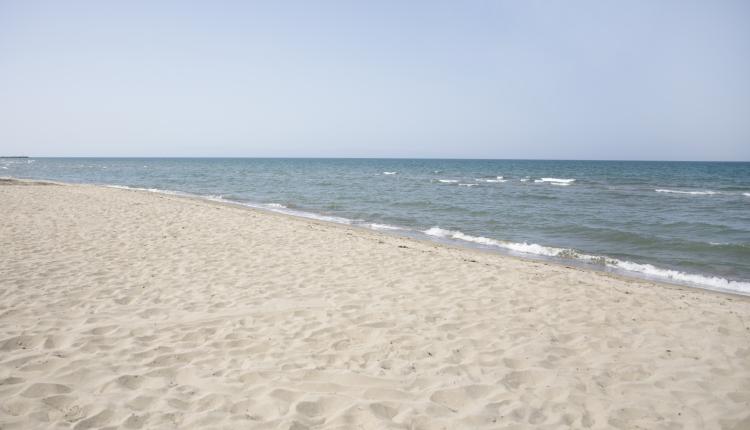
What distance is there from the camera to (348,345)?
4.29 metres

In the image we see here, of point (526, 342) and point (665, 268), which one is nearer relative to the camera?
point (526, 342)

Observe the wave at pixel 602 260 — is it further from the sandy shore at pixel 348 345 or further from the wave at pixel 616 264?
the sandy shore at pixel 348 345

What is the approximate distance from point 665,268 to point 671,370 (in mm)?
6341

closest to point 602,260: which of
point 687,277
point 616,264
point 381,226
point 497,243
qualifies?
point 616,264

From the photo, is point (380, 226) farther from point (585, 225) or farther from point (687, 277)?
point (687, 277)

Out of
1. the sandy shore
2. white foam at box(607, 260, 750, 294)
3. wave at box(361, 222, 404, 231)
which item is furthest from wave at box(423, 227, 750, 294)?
wave at box(361, 222, 404, 231)

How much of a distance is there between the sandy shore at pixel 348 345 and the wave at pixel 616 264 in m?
1.18

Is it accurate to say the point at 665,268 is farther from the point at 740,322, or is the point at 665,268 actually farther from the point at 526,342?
the point at 526,342

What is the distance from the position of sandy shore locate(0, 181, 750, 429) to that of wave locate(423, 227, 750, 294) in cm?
118

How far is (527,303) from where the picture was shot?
578 cm

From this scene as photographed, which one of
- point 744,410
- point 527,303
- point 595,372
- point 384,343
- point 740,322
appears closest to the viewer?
point 744,410

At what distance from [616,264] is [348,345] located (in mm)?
7902

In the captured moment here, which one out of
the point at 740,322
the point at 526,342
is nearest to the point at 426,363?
the point at 526,342

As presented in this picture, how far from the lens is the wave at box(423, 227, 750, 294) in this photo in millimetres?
8055
